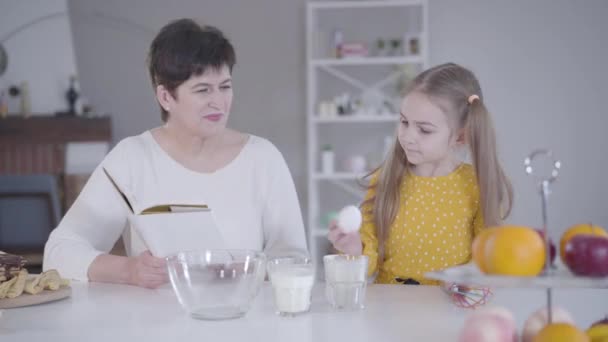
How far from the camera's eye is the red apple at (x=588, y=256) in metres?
0.85

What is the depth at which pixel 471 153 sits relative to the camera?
1.76 m

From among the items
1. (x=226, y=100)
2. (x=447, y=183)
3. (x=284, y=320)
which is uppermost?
(x=226, y=100)

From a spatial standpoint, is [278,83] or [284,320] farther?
[278,83]

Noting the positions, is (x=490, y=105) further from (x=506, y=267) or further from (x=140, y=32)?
(x=506, y=267)

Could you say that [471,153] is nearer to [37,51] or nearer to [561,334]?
[561,334]

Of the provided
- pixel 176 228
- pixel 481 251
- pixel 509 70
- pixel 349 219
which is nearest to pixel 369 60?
pixel 509 70

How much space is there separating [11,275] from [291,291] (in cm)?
60

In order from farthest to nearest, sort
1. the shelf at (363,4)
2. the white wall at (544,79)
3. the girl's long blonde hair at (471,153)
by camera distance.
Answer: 1. the white wall at (544,79)
2. the shelf at (363,4)
3. the girl's long blonde hair at (471,153)

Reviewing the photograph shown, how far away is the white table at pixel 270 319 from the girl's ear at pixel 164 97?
0.69 m

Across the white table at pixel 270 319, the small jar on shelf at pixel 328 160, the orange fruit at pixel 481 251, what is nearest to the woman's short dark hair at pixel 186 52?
the white table at pixel 270 319

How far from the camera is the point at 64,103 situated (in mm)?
5340

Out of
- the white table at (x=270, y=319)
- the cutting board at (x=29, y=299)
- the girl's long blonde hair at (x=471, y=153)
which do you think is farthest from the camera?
the girl's long blonde hair at (x=471, y=153)

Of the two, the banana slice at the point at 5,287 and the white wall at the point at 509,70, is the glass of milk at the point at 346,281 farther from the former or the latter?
the white wall at the point at 509,70

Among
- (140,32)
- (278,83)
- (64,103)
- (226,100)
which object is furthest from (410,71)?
(226,100)
